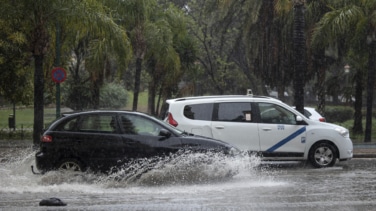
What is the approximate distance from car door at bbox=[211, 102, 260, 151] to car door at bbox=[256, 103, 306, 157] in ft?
0.64

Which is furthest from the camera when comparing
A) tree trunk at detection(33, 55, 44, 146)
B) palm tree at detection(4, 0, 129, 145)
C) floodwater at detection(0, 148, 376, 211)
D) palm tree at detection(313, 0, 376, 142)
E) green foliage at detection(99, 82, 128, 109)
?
green foliage at detection(99, 82, 128, 109)

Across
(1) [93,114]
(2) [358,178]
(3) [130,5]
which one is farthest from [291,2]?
(1) [93,114]

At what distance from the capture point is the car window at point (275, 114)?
14258mm

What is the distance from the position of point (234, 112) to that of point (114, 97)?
33376mm

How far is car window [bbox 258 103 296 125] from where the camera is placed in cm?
1426

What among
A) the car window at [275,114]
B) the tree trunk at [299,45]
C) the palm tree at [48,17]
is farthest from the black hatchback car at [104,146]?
the tree trunk at [299,45]

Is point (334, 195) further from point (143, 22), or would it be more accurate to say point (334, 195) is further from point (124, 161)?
point (143, 22)

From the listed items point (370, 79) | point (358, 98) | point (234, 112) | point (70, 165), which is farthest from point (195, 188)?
point (358, 98)

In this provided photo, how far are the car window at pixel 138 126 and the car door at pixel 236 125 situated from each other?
2.48 metres

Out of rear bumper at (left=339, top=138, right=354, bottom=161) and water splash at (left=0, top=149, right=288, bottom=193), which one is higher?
rear bumper at (left=339, top=138, right=354, bottom=161)

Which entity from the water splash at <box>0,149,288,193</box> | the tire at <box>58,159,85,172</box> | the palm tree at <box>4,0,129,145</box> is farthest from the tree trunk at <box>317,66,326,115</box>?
the tire at <box>58,159,85,172</box>

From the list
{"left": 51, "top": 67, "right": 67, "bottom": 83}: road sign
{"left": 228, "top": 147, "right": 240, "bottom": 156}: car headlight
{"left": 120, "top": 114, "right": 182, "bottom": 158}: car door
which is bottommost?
{"left": 228, "top": 147, "right": 240, "bottom": 156}: car headlight

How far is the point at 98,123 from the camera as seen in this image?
39.3ft

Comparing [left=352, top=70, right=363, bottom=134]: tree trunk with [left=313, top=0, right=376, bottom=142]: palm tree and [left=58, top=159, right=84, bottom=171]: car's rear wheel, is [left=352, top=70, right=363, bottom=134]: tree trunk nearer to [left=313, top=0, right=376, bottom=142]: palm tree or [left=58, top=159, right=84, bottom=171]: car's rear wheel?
[left=313, top=0, right=376, bottom=142]: palm tree
